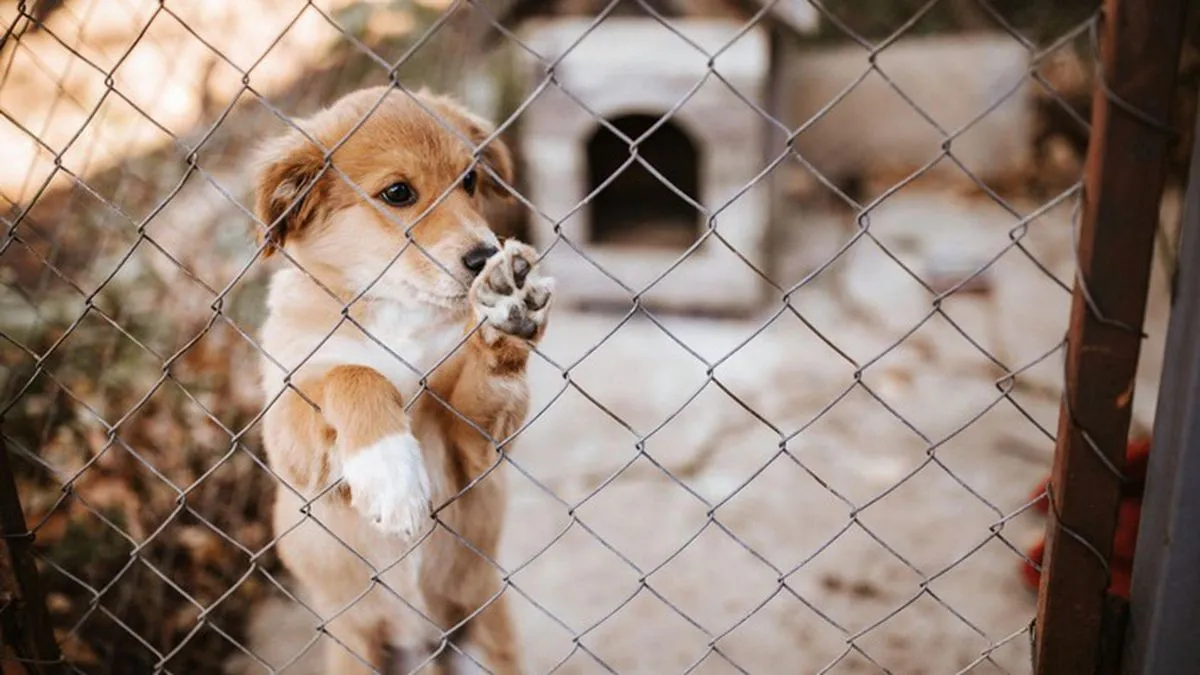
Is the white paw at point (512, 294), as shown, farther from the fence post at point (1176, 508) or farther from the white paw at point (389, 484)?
the fence post at point (1176, 508)

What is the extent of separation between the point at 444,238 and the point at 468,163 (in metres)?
0.23

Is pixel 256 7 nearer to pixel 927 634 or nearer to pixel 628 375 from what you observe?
pixel 628 375

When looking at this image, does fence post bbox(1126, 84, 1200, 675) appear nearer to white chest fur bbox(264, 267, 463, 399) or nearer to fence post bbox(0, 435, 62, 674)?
white chest fur bbox(264, 267, 463, 399)

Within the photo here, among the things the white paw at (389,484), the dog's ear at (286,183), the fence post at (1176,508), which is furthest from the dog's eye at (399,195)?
the fence post at (1176,508)

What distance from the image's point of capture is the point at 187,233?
460 centimetres

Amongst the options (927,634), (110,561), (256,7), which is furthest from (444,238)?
(256,7)

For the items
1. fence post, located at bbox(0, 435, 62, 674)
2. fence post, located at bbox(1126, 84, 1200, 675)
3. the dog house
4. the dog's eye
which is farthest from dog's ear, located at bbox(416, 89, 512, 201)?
the dog house

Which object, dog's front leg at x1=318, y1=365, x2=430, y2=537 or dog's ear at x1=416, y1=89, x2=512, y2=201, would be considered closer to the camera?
dog's front leg at x1=318, y1=365, x2=430, y2=537

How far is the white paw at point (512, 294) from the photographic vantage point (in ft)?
6.11

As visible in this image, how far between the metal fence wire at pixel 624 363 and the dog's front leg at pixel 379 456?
83 millimetres

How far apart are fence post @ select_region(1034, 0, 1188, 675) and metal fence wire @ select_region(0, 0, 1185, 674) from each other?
30 mm

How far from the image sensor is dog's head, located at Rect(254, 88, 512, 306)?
7.16 ft

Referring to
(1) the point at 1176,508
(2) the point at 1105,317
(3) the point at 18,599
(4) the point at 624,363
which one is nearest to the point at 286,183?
(3) the point at 18,599

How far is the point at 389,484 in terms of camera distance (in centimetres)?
198
